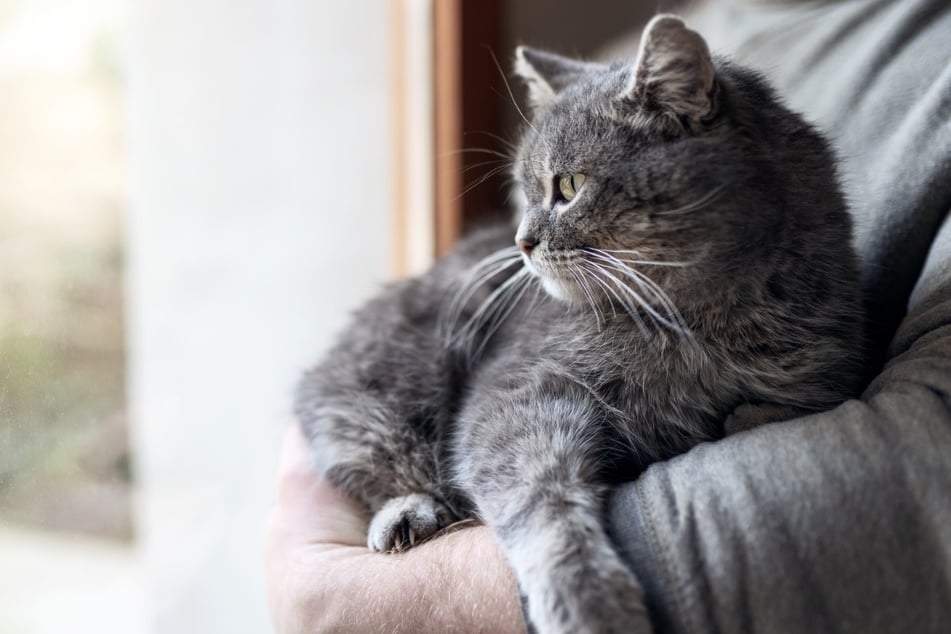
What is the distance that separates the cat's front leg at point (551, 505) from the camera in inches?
31.9

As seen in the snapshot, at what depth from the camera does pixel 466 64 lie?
199 cm

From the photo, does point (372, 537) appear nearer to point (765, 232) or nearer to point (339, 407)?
point (339, 407)

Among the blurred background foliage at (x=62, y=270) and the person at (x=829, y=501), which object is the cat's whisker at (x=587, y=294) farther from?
the blurred background foliage at (x=62, y=270)

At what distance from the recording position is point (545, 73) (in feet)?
4.16

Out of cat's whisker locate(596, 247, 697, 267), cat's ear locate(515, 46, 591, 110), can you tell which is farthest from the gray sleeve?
cat's ear locate(515, 46, 591, 110)

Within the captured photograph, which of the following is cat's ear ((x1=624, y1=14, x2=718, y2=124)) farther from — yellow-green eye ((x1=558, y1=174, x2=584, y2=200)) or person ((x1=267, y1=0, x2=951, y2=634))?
person ((x1=267, y1=0, x2=951, y2=634))

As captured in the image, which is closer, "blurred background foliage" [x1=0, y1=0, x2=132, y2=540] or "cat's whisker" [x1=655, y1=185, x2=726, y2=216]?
"cat's whisker" [x1=655, y1=185, x2=726, y2=216]

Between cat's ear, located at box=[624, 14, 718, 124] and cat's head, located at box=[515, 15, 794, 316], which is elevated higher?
cat's ear, located at box=[624, 14, 718, 124]

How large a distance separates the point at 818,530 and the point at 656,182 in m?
0.46

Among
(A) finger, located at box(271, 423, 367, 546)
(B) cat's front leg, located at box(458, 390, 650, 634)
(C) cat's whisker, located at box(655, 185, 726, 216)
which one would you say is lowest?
(A) finger, located at box(271, 423, 367, 546)

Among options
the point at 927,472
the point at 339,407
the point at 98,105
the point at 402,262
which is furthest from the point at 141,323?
the point at 927,472

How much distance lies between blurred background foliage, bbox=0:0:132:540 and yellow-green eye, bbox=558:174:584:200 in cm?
79

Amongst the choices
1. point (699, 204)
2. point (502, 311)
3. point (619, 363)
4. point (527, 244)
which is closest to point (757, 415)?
point (619, 363)

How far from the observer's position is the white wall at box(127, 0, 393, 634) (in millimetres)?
1596
